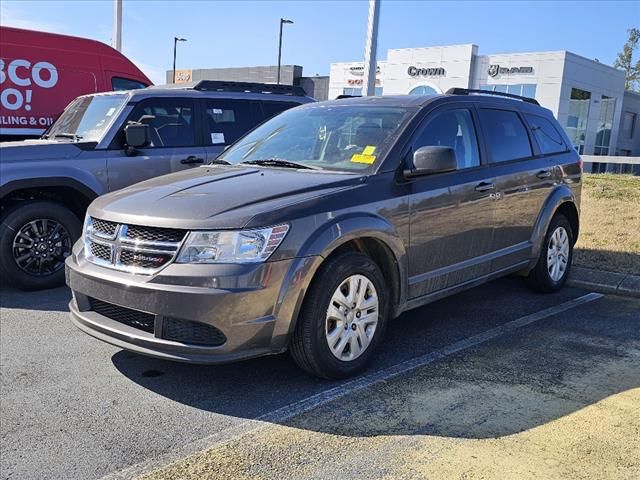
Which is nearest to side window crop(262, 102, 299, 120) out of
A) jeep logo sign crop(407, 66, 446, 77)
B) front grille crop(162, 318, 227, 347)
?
front grille crop(162, 318, 227, 347)

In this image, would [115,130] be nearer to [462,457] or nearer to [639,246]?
[462,457]

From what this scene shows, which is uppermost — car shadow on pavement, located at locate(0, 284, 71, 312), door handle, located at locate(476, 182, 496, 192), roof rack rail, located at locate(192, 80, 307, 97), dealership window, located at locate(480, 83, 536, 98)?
dealership window, located at locate(480, 83, 536, 98)

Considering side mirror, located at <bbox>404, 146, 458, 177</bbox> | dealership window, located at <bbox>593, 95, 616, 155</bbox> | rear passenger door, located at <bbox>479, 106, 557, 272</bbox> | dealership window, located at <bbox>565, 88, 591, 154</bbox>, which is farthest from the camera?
dealership window, located at <bbox>593, 95, 616, 155</bbox>

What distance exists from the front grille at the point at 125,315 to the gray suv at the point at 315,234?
11 millimetres

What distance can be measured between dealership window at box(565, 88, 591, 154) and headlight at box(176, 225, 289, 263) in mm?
39287

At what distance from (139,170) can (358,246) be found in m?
3.42

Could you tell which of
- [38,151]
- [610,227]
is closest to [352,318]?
[38,151]

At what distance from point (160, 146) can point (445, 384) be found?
14.3ft

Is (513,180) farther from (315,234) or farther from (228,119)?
(228,119)

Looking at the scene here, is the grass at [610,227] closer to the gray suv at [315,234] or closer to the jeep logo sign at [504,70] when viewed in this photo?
the gray suv at [315,234]

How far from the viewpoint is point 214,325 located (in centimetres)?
344

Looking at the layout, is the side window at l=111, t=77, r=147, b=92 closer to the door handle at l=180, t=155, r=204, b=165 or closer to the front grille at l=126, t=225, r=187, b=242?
the door handle at l=180, t=155, r=204, b=165

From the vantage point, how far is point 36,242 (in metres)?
6.33

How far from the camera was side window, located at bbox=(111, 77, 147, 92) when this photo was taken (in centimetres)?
995
